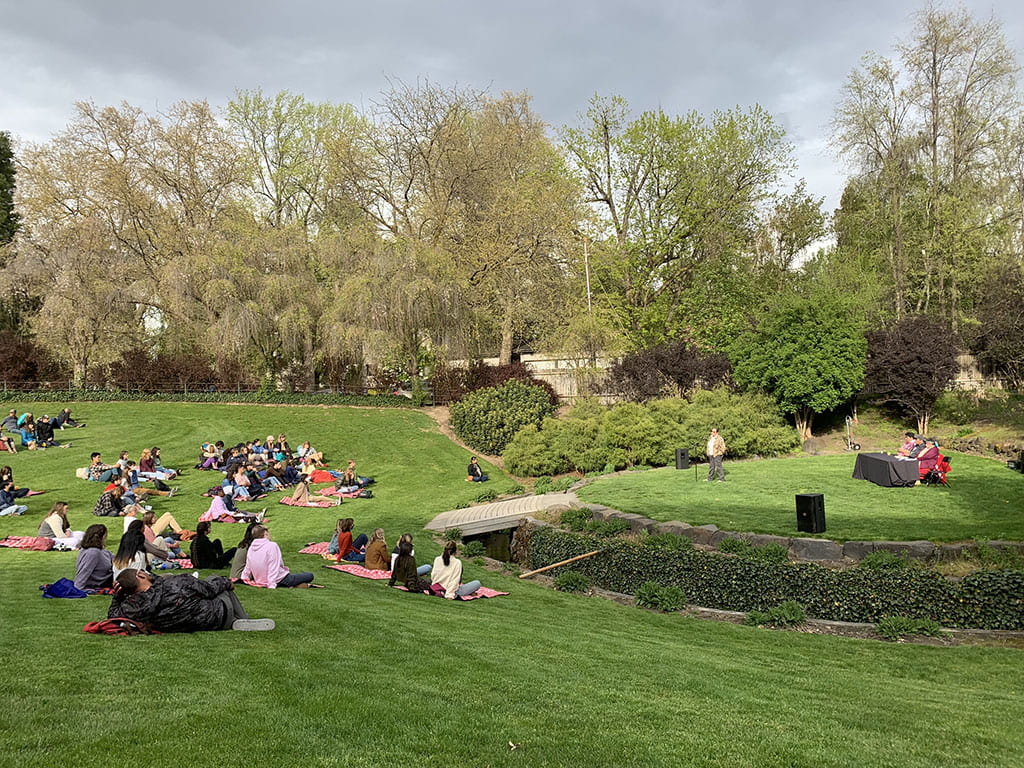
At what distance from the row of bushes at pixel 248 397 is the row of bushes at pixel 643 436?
9.93 metres

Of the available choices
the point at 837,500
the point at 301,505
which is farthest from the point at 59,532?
the point at 837,500

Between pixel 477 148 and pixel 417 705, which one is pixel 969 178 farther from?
pixel 417 705

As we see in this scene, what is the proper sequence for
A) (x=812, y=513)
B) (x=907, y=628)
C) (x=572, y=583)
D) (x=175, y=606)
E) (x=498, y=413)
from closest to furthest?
(x=175, y=606)
(x=907, y=628)
(x=812, y=513)
(x=572, y=583)
(x=498, y=413)

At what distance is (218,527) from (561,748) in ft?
40.9

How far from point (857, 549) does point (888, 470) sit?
5158mm

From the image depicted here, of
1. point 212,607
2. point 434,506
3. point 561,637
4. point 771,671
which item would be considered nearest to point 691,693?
point 771,671

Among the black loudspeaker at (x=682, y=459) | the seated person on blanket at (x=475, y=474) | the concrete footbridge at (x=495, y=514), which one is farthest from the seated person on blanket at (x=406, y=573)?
the seated person on blanket at (x=475, y=474)

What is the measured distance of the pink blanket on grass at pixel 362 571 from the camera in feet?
36.1

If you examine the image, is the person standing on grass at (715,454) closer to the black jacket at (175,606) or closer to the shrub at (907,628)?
the shrub at (907,628)

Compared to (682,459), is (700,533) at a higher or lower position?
lower

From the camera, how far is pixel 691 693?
18.5ft

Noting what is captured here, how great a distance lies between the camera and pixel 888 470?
14.6 m

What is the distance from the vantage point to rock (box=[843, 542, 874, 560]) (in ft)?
33.7

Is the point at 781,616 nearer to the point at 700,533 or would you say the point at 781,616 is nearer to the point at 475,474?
the point at 700,533
